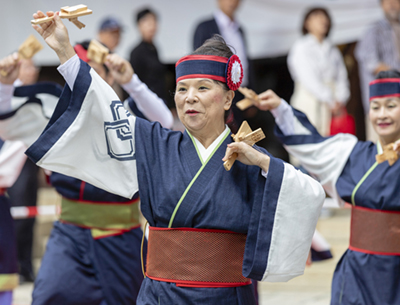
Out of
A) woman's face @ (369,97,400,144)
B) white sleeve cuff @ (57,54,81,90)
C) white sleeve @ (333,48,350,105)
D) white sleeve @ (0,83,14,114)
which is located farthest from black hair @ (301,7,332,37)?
white sleeve cuff @ (57,54,81,90)

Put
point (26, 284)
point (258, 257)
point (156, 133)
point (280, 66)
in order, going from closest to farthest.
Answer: point (258, 257)
point (156, 133)
point (26, 284)
point (280, 66)

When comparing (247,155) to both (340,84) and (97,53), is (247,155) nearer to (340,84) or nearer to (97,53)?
(97,53)

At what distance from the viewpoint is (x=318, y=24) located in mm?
6348

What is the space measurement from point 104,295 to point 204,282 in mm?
1142

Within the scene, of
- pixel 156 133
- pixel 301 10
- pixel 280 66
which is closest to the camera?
pixel 156 133

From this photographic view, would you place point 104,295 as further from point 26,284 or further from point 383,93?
point 26,284

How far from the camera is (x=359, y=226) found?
3303 millimetres

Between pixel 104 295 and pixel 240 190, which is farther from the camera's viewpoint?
pixel 104 295

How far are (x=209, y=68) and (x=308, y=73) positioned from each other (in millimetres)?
4081

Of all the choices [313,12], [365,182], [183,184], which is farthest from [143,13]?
[183,184]

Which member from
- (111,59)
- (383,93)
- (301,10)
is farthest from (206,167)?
(301,10)

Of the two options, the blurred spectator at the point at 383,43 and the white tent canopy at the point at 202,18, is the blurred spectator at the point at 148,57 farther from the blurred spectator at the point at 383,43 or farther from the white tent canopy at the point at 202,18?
the blurred spectator at the point at 383,43

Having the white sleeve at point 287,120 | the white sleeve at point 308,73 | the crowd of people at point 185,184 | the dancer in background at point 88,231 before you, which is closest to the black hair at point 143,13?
the crowd of people at point 185,184

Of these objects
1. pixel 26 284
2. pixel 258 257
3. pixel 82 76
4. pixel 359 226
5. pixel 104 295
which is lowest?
pixel 26 284
